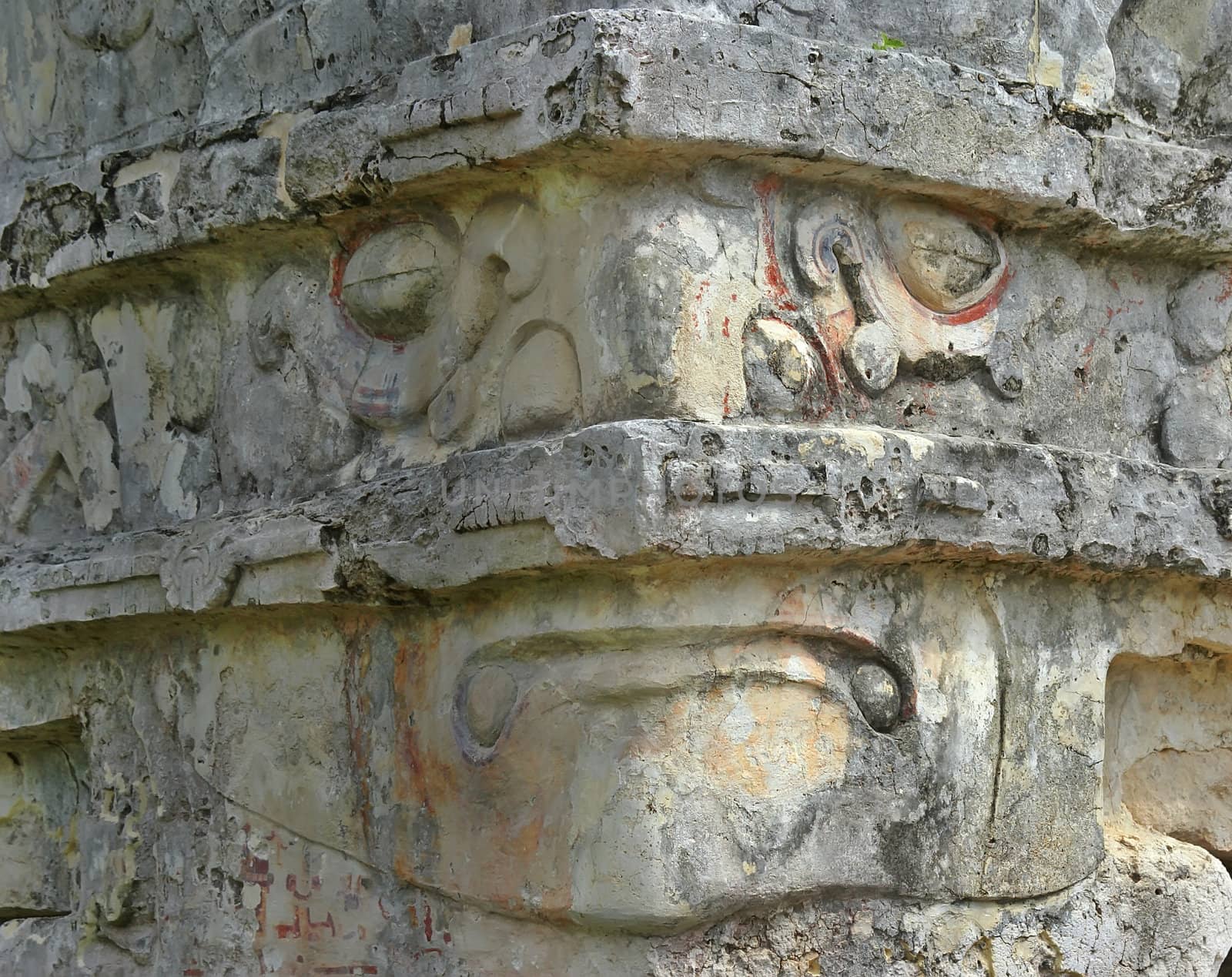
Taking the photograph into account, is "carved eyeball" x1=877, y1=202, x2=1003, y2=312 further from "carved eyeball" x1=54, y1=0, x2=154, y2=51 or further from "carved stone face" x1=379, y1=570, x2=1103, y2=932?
"carved eyeball" x1=54, y1=0, x2=154, y2=51

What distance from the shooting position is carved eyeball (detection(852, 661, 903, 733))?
11.0ft

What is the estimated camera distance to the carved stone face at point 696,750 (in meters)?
3.19

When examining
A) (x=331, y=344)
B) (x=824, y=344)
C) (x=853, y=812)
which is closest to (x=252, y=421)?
(x=331, y=344)

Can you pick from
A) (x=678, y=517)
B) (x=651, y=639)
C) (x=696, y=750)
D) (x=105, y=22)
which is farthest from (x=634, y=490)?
(x=105, y=22)

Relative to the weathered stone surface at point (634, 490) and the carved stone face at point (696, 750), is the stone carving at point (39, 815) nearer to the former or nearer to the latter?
the weathered stone surface at point (634, 490)

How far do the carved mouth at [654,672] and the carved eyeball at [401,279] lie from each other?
66 centimetres

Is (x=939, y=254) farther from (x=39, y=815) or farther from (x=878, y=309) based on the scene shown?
(x=39, y=815)

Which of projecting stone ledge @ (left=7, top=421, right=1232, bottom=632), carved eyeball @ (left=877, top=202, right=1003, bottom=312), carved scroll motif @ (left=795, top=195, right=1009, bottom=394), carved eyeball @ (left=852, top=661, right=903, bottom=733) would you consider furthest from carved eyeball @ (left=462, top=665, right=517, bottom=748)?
carved eyeball @ (left=877, top=202, right=1003, bottom=312)

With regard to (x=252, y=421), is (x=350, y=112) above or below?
above

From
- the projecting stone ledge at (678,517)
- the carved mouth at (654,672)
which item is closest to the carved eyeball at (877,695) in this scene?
the carved mouth at (654,672)

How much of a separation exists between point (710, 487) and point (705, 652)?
298mm

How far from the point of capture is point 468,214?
348 cm

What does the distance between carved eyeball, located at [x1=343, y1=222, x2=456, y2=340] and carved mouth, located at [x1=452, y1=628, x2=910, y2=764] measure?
66 cm

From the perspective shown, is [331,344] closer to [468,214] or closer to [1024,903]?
[468,214]
